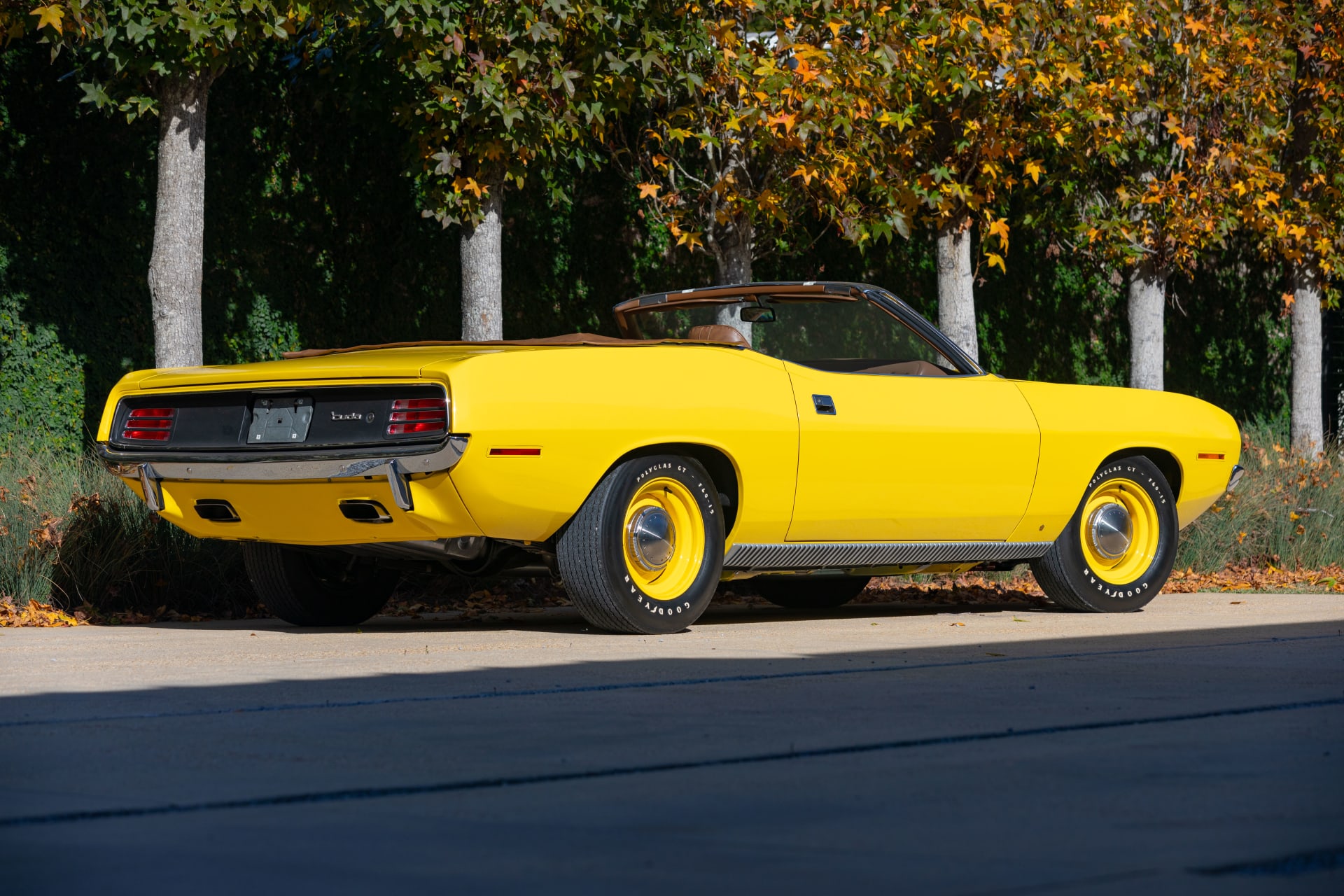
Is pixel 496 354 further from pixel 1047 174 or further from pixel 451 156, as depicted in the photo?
pixel 1047 174

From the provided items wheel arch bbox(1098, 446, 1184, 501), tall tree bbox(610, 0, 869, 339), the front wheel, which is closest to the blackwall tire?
the front wheel

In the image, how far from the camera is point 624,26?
11.5 metres

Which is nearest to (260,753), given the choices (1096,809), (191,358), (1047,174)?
(1096,809)

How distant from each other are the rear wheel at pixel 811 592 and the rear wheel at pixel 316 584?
2.18m

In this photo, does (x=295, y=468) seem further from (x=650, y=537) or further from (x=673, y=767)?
(x=673, y=767)

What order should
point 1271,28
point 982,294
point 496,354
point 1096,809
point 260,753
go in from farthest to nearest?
point 982,294 < point 1271,28 < point 496,354 < point 260,753 < point 1096,809

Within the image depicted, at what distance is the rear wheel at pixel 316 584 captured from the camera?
8203 millimetres

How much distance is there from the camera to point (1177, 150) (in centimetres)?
1585

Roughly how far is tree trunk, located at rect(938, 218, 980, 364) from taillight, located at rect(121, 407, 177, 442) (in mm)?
7542

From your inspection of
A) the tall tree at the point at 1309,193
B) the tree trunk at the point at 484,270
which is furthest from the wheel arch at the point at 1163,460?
the tall tree at the point at 1309,193

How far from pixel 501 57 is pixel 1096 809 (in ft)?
26.8

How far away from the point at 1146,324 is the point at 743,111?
5750mm

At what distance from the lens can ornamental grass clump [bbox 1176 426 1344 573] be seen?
12266mm

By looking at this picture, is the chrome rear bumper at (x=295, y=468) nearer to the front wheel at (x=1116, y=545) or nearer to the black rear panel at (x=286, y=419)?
the black rear panel at (x=286, y=419)
